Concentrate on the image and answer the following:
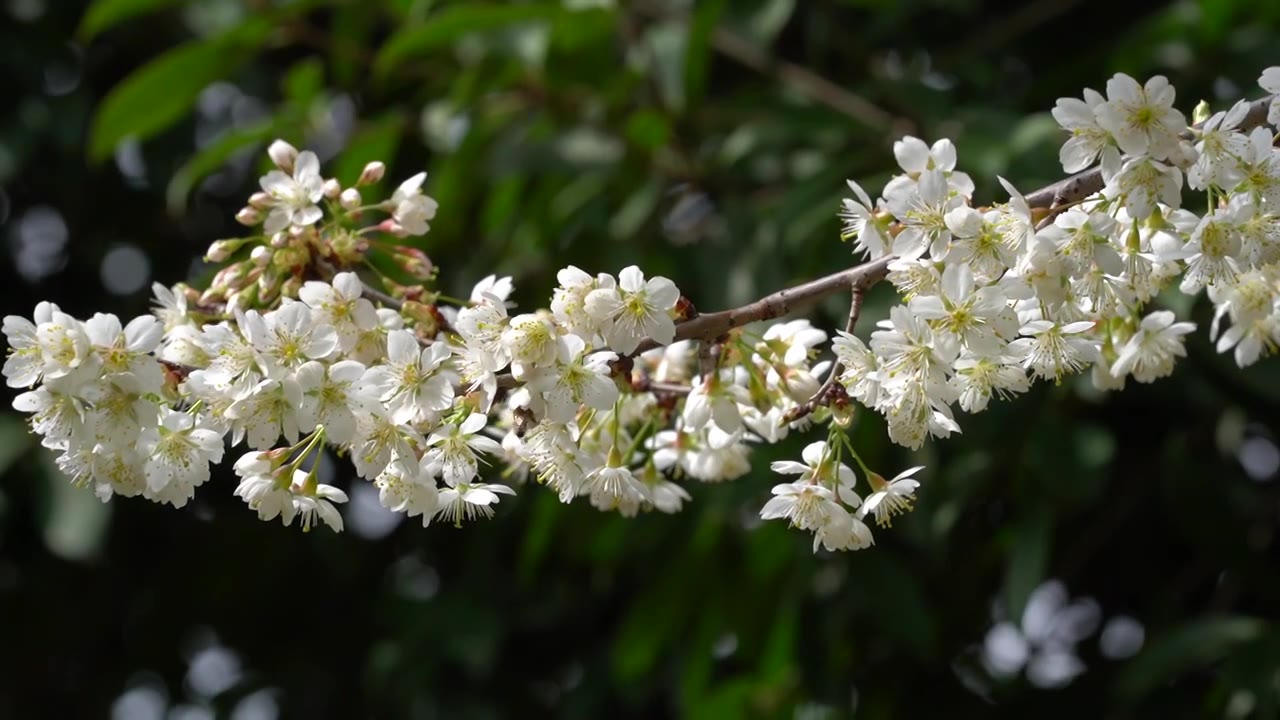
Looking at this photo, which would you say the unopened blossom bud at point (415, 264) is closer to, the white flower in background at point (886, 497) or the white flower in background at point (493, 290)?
the white flower in background at point (493, 290)

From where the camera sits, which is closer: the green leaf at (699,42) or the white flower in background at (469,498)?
the white flower in background at (469,498)

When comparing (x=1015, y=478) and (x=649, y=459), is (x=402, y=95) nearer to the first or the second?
(x=1015, y=478)

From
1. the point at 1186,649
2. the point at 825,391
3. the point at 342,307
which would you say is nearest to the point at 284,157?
the point at 342,307

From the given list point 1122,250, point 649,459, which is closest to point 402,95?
point 649,459

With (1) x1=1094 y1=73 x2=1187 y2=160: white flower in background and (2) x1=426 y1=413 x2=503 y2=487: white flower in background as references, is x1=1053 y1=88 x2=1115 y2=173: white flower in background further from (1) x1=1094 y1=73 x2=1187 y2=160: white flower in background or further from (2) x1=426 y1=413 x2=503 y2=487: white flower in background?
(2) x1=426 y1=413 x2=503 y2=487: white flower in background

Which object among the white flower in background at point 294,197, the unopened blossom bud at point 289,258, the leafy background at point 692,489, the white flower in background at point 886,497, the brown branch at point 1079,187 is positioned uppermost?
the brown branch at point 1079,187

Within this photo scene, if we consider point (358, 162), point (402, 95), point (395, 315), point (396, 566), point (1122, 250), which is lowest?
point (396, 566)

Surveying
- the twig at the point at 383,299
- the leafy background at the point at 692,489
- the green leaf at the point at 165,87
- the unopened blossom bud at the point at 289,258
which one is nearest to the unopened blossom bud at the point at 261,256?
the unopened blossom bud at the point at 289,258

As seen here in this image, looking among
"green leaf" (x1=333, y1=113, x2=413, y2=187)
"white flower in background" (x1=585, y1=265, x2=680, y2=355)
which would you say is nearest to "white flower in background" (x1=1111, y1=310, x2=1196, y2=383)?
"white flower in background" (x1=585, y1=265, x2=680, y2=355)
